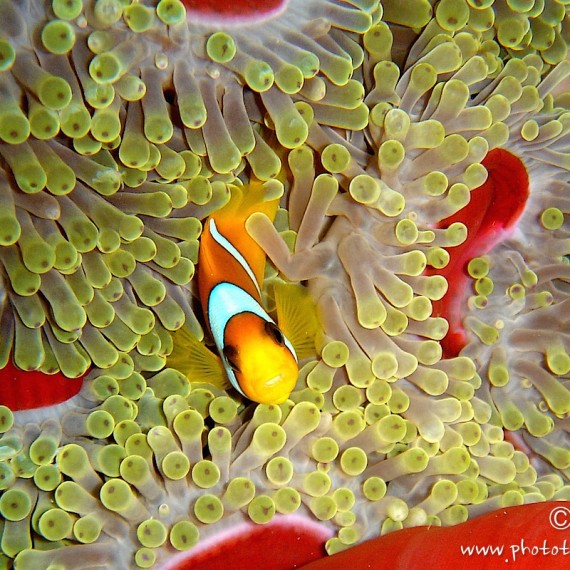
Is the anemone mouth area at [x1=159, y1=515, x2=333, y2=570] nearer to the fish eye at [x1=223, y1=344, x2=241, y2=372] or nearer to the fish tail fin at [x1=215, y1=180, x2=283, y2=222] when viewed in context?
the fish eye at [x1=223, y1=344, x2=241, y2=372]

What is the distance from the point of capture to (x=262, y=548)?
3.31ft

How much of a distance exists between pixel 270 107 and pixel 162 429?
1.68 ft

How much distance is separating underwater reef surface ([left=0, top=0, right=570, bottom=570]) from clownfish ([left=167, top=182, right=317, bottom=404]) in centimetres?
3

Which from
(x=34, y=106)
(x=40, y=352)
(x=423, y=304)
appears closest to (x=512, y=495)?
(x=423, y=304)

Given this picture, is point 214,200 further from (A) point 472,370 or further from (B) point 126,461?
(A) point 472,370

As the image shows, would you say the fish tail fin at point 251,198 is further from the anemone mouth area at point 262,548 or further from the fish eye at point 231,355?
the anemone mouth area at point 262,548

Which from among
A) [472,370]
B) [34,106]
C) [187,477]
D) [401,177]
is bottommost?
[187,477]

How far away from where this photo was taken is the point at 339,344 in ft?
3.64

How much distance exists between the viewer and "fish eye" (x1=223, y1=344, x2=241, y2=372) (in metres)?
1.06

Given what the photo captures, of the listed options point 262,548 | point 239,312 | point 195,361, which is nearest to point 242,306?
point 239,312

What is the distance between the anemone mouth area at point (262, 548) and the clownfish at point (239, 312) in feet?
0.62

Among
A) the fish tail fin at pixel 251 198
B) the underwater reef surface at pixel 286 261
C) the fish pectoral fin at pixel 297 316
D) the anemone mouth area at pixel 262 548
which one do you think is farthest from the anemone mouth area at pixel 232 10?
the anemone mouth area at pixel 262 548

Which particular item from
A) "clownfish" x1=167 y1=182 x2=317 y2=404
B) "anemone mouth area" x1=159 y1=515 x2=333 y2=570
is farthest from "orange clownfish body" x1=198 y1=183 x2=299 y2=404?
"anemone mouth area" x1=159 y1=515 x2=333 y2=570

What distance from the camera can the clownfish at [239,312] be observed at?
3.47ft
